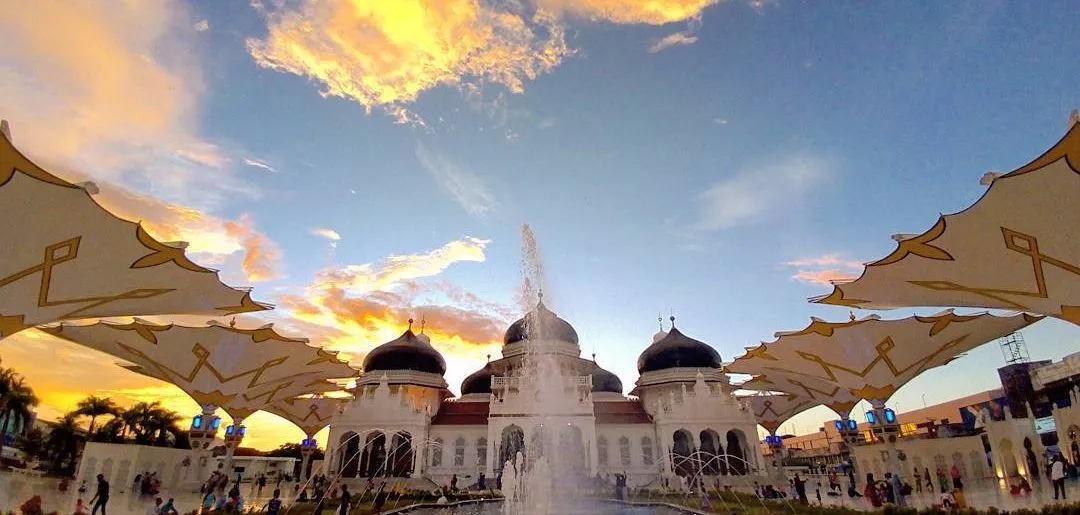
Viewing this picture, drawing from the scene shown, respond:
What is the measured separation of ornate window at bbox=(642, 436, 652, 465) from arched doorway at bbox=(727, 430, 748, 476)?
450 centimetres

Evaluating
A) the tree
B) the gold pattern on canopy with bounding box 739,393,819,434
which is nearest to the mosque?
the gold pattern on canopy with bounding box 739,393,819,434

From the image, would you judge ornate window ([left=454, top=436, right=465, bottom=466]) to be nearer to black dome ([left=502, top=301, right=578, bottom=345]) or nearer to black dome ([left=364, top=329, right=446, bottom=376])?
black dome ([left=364, top=329, right=446, bottom=376])

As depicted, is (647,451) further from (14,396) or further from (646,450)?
(14,396)

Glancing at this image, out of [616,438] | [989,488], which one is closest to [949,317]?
[989,488]

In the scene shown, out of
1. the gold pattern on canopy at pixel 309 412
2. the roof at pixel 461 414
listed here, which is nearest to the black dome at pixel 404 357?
the roof at pixel 461 414

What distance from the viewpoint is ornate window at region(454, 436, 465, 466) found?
31322 millimetres

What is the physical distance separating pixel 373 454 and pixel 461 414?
19.4ft

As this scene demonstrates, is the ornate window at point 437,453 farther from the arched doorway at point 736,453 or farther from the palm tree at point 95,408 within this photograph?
the palm tree at point 95,408

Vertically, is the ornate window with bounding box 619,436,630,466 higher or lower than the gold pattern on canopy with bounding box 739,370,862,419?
lower

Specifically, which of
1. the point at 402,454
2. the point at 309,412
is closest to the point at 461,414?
the point at 402,454

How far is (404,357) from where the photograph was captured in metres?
37.2

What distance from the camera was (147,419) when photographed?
138 feet

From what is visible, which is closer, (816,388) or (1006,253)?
(1006,253)

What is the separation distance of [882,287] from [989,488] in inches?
464
